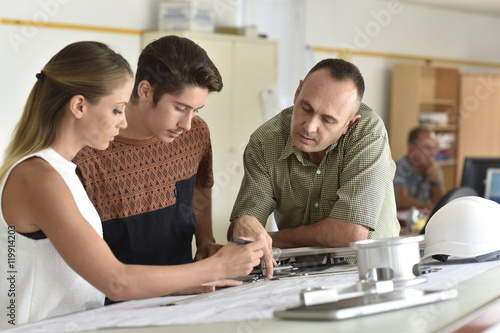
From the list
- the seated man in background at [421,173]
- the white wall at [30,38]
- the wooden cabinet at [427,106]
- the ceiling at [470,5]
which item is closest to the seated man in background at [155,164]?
the white wall at [30,38]

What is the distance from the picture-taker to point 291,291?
1.70 m

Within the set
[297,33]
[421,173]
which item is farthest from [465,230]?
[297,33]

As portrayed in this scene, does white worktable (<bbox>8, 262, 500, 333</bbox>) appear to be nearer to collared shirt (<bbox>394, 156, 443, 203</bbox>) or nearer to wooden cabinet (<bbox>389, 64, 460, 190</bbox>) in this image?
collared shirt (<bbox>394, 156, 443, 203</bbox>)

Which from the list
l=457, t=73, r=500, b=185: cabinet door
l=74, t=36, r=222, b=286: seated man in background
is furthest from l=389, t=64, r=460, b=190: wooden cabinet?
l=74, t=36, r=222, b=286: seated man in background

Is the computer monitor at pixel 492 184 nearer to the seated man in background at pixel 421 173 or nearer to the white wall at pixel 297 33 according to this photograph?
the seated man in background at pixel 421 173

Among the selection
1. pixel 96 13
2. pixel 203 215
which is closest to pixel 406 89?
pixel 96 13

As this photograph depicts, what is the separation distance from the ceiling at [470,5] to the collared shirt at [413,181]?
3.34m

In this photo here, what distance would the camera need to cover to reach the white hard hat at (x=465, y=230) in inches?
77.8

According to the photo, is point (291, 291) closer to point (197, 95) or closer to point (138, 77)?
point (197, 95)

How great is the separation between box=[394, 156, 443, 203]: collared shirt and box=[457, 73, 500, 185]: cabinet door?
312 centimetres

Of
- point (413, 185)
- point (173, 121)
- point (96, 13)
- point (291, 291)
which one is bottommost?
point (413, 185)

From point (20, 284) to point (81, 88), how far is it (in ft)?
1.63

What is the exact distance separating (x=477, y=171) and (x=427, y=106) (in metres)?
5.24

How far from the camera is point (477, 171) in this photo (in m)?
4.38
